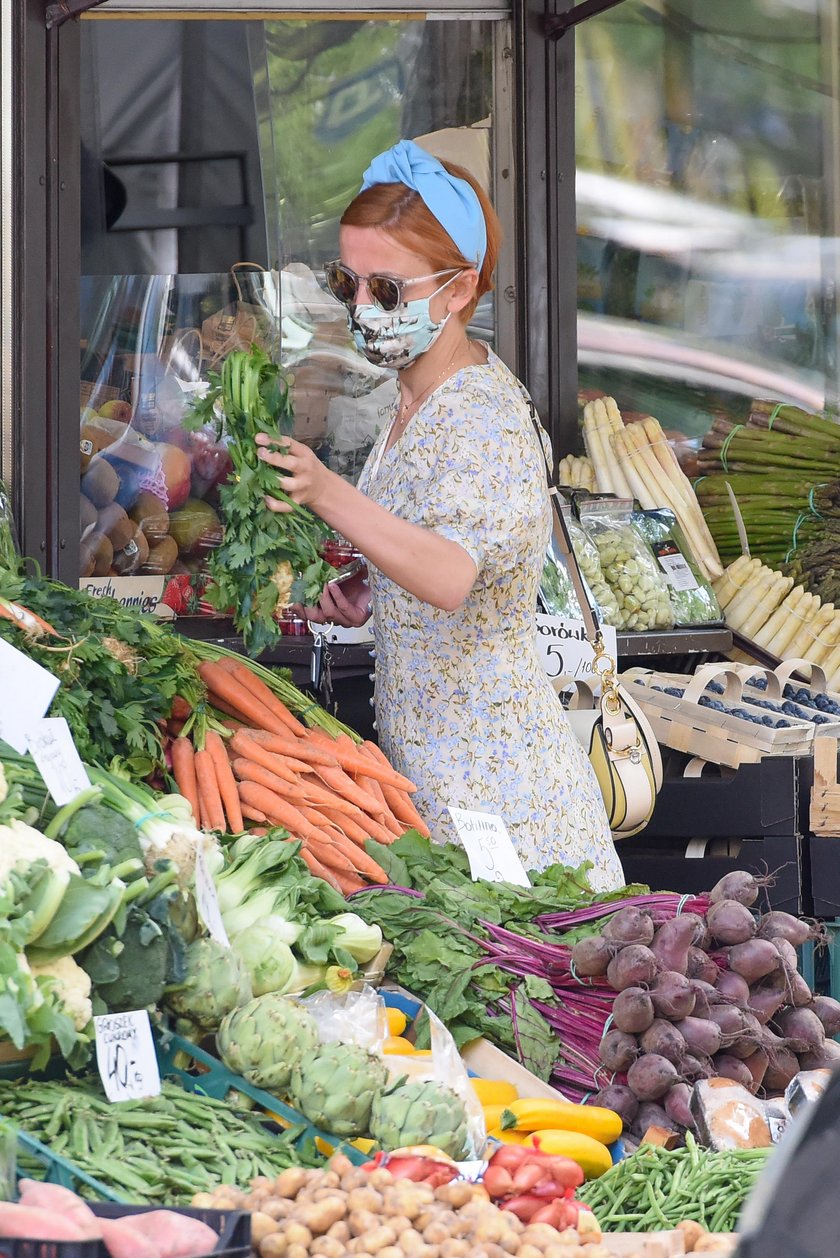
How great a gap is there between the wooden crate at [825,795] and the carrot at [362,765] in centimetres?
145

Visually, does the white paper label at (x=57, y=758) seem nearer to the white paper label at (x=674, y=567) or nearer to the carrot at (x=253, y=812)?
the carrot at (x=253, y=812)

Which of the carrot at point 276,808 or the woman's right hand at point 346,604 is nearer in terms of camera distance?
the carrot at point 276,808

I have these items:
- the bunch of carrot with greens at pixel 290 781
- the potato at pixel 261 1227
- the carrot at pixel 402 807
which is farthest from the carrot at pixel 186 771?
the potato at pixel 261 1227

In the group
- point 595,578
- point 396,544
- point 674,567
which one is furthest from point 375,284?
point 674,567

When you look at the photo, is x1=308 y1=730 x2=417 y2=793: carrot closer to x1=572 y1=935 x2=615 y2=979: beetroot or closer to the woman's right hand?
the woman's right hand

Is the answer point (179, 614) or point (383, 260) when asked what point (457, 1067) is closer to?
point (383, 260)

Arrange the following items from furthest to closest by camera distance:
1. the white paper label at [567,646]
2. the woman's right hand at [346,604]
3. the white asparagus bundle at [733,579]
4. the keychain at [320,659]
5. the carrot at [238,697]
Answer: the white asparagus bundle at [733,579] → the white paper label at [567,646] → the keychain at [320,659] → the woman's right hand at [346,604] → the carrot at [238,697]

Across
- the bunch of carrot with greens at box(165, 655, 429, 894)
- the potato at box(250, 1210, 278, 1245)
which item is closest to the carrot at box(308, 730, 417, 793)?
the bunch of carrot with greens at box(165, 655, 429, 894)

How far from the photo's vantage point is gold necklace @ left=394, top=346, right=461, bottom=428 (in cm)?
326

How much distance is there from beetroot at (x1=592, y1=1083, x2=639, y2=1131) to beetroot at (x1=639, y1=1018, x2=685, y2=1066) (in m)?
0.08

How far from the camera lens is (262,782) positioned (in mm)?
3023

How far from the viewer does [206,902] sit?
89.7 inches

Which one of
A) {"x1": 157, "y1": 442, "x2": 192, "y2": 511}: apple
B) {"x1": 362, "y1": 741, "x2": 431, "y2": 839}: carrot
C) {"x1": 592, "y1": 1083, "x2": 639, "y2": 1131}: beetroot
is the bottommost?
{"x1": 592, "y1": 1083, "x2": 639, "y2": 1131}: beetroot

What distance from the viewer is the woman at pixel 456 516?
3088 mm
